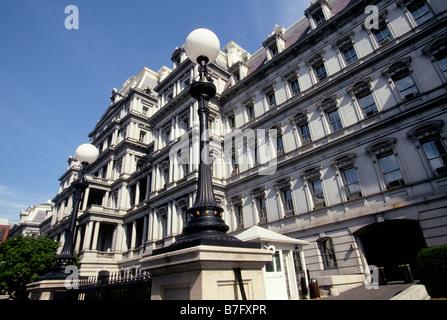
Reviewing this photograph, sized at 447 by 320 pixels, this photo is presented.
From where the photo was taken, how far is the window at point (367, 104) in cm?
1592

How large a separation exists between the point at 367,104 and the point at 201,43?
14566 mm

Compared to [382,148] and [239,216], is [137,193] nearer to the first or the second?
[239,216]

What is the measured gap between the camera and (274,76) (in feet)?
73.7

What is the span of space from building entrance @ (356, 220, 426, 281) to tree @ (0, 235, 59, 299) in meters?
24.9

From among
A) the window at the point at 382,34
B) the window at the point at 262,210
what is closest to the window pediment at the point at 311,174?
the window at the point at 262,210

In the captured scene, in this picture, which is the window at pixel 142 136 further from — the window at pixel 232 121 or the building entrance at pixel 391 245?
the building entrance at pixel 391 245

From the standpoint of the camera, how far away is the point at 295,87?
69.1 feet

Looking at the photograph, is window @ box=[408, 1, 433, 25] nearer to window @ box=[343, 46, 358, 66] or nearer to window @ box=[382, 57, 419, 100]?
window @ box=[382, 57, 419, 100]

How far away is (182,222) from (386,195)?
55.0 ft

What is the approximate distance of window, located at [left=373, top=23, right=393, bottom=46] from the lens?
16.4m

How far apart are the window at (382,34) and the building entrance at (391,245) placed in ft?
38.7

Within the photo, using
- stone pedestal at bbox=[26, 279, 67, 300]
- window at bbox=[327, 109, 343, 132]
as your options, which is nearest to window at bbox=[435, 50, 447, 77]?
window at bbox=[327, 109, 343, 132]

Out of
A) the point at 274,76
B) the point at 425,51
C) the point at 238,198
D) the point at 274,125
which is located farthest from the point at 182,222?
the point at 425,51
